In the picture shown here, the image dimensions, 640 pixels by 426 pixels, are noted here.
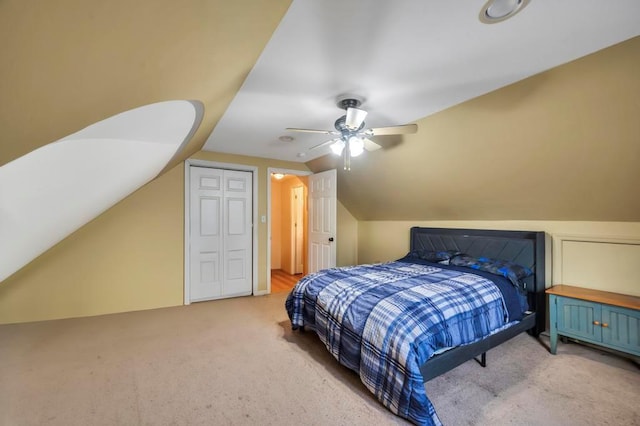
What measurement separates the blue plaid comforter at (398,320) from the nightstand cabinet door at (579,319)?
59cm

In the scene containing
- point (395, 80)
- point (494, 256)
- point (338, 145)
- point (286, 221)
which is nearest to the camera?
point (395, 80)

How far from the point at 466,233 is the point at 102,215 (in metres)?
4.68

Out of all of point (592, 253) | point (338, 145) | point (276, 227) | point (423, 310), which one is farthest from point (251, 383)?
point (276, 227)

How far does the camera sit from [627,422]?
1.71 metres

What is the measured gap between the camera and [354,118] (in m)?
2.24

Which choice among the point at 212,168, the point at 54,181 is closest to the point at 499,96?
the point at 54,181

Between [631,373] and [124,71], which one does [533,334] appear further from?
[124,71]

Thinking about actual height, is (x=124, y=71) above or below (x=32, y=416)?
above

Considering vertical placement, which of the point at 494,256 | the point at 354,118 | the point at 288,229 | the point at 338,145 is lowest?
the point at 494,256

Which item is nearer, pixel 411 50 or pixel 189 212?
pixel 411 50

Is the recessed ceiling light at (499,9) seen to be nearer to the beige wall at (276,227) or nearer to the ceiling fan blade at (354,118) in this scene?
the ceiling fan blade at (354,118)

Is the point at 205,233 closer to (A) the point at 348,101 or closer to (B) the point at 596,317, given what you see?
(A) the point at 348,101

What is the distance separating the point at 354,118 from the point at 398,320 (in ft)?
5.10

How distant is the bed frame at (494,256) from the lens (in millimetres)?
1994
